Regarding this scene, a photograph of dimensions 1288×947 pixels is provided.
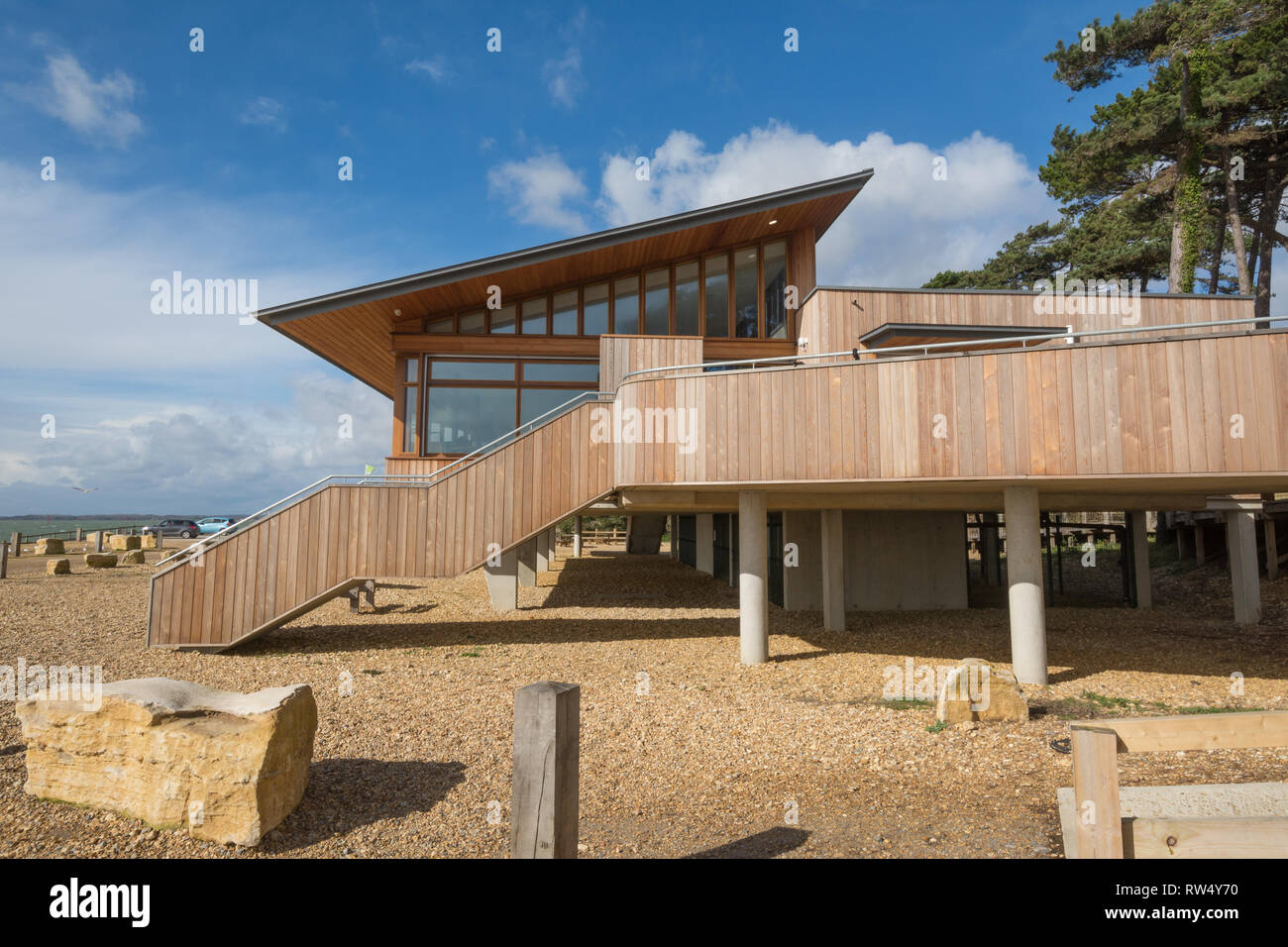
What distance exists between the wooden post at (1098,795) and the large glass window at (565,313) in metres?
16.3

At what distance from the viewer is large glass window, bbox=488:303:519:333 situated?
18.0 m

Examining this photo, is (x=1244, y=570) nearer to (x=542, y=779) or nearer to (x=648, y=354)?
(x=648, y=354)

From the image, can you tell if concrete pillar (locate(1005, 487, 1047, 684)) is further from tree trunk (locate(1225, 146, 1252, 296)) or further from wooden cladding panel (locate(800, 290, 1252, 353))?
tree trunk (locate(1225, 146, 1252, 296))

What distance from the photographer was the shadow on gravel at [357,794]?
537 centimetres

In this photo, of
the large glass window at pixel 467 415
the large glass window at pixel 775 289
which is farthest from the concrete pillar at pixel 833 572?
the large glass window at pixel 467 415

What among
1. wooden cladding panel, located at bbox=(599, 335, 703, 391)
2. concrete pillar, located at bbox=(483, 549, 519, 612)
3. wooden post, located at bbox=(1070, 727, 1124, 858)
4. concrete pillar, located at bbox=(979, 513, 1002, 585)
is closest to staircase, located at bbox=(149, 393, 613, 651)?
wooden cladding panel, located at bbox=(599, 335, 703, 391)

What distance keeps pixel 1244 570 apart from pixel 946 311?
8.59m

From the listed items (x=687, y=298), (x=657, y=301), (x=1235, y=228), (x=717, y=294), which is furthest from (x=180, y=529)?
(x=1235, y=228)
